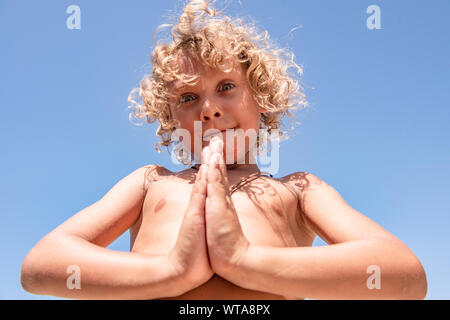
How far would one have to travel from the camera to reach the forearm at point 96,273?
1190 millimetres

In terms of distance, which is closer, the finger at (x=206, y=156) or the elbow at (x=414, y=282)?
the elbow at (x=414, y=282)

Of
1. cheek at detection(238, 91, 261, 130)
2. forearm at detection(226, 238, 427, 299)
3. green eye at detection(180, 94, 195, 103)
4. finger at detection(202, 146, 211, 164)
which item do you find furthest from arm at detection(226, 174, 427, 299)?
green eye at detection(180, 94, 195, 103)

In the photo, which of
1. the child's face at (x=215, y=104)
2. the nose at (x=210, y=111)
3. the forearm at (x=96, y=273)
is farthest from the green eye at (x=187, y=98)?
the forearm at (x=96, y=273)

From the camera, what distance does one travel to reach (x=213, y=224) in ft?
3.86

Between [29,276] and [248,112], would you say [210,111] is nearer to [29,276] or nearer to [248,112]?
[248,112]

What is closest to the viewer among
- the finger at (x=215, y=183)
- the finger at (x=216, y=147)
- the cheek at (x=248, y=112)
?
the finger at (x=215, y=183)

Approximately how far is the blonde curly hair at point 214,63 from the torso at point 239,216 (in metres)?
0.41

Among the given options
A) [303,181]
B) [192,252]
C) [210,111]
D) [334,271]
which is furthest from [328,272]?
[210,111]

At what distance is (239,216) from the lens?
1514mm

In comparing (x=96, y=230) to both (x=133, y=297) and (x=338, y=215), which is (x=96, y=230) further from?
(x=338, y=215)

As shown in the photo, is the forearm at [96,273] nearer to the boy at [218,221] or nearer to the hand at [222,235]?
the boy at [218,221]

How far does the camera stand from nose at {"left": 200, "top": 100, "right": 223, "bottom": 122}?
5.59 feet

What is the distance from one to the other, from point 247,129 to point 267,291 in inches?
33.4

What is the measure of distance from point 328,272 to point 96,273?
75cm
